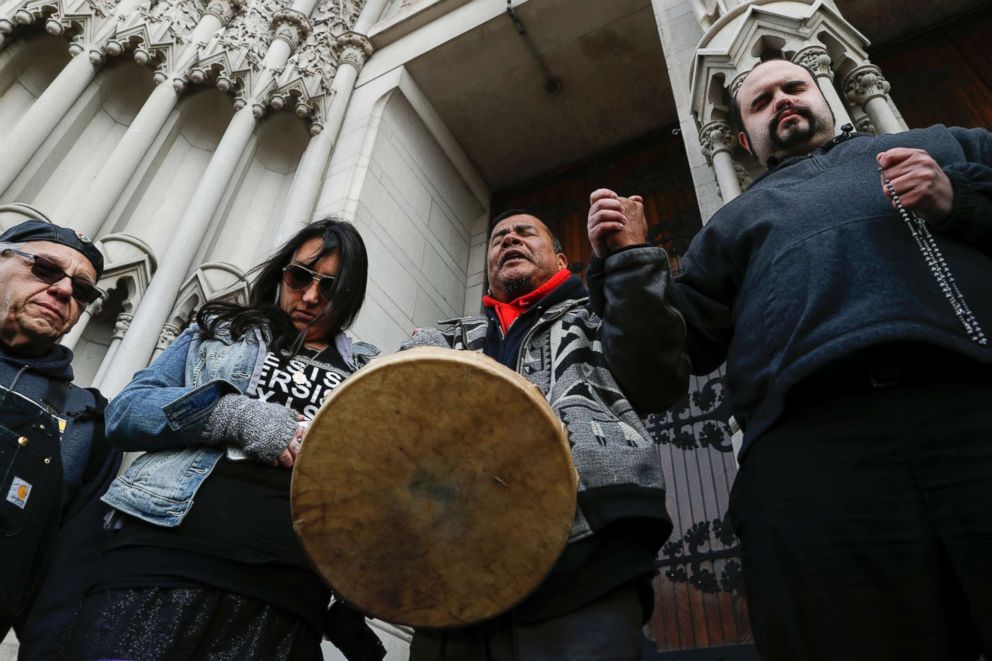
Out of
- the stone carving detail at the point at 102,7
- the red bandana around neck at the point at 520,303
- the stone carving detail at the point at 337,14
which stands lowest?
the red bandana around neck at the point at 520,303

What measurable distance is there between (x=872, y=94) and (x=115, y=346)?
455 centimetres

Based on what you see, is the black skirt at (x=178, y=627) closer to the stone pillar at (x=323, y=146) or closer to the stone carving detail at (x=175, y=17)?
the stone pillar at (x=323, y=146)

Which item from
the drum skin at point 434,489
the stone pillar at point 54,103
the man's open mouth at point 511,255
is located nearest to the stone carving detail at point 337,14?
the stone pillar at point 54,103

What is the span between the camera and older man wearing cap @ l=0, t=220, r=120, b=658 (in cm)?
157

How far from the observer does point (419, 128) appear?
595cm

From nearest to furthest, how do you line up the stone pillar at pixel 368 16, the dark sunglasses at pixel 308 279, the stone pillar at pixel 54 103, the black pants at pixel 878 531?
the black pants at pixel 878 531, the dark sunglasses at pixel 308 279, the stone pillar at pixel 54 103, the stone pillar at pixel 368 16

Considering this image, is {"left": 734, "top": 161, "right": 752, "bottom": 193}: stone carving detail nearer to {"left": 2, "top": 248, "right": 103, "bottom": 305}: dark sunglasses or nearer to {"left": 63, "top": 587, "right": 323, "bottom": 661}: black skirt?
{"left": 63, "top": 587, "right": 323, "bottom": 661}: black skirt

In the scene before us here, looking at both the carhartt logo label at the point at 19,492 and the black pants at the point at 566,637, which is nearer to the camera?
the black pants at the point at 566,637

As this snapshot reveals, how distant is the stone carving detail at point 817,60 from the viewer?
302 centimetres

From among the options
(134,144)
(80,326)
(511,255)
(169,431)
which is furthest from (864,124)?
(134,144)

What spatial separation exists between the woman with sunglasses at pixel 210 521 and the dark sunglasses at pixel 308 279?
28 cm

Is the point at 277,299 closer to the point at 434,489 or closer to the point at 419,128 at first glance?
the point at 434,489

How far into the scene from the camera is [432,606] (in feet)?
4.14

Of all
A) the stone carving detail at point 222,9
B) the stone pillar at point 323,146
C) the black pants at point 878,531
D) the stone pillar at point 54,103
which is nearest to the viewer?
the black pants at point 878,531
